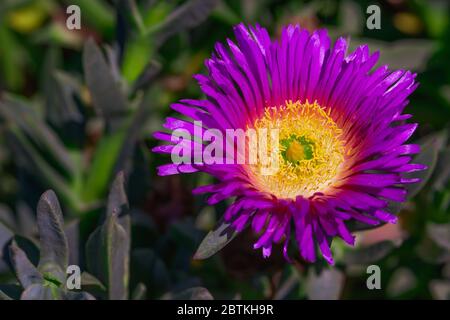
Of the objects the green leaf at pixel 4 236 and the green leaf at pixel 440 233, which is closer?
the green leaf at pixel 4 236

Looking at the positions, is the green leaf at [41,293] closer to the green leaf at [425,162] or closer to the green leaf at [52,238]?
the green leaf at [52,238]

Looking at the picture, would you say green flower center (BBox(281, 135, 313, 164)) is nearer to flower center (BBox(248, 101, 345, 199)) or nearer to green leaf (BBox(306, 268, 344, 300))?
flower center (BBox(248, 101, 345, 199))

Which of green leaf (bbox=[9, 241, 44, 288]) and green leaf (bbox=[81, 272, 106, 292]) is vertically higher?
green leaf (bbox=[9, 241, 44, 288])

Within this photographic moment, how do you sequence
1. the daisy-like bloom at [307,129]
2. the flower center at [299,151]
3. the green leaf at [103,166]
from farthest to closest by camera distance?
the green leaf at [103,166]
the flower center at [299,151]
the daisy-like bloom at [307,129]

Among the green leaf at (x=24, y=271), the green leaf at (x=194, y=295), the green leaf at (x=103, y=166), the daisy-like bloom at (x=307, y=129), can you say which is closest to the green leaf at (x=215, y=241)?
the daisy-like bloom at (x=307, y=129)

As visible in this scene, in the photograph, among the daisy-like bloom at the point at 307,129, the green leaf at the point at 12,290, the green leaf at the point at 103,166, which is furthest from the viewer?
the green leaf at the point at 103,166

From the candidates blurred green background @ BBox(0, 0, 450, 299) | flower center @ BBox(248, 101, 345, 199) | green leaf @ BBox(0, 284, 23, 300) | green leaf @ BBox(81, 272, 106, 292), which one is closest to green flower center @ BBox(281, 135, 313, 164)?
flower center @ BBox(248, 101, 345, 199)
